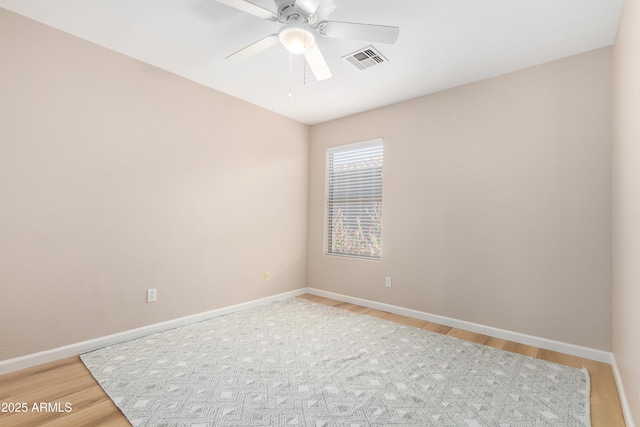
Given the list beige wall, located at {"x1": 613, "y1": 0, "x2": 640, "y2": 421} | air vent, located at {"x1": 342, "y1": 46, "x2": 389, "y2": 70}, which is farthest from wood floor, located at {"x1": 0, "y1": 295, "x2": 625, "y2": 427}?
air vent, located at {"x1": 342, "y1": 46, "x2": 389, "y2": 70}

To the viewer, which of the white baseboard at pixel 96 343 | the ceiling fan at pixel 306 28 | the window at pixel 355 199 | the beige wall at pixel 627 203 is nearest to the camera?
the beige wall at pixel 627 203

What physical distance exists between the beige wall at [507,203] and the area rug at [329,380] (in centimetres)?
55

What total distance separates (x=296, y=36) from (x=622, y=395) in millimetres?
3009

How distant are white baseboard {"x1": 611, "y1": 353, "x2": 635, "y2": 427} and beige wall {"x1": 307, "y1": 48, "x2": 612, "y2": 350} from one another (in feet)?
0.65

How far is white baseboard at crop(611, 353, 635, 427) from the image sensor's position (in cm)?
162

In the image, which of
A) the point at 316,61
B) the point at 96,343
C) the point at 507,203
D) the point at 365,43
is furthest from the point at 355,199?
the point at 96,343

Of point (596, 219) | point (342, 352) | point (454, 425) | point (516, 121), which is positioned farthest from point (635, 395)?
point (516, 121)

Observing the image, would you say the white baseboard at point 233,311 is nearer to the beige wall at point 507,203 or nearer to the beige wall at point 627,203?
the beige wall at point 507,203

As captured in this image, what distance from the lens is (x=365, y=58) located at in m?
2.65

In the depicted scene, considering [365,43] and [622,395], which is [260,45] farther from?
[622,395]

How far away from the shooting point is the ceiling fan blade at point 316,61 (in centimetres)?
210

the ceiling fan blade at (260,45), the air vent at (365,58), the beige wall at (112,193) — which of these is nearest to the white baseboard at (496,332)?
the beige wall at (112,193)

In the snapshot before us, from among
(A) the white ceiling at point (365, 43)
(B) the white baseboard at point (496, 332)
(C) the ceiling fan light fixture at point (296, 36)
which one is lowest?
(B) the white baseboard at point (496, 332)

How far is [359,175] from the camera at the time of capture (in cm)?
410
